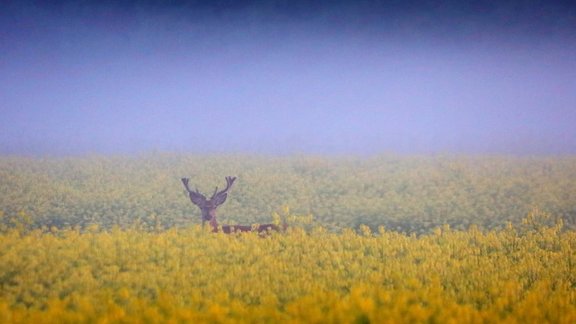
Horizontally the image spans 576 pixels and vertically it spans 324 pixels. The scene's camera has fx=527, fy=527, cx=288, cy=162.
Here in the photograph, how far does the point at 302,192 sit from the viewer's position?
74.0ft

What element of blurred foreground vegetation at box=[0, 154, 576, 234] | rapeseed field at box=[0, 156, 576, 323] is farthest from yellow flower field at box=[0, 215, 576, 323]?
blurred foreground vegetation at box=[0, 154, 576, 234]

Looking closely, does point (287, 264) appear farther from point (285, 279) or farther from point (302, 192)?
point (302, 192)

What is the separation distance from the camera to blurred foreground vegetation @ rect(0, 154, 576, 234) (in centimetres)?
1883

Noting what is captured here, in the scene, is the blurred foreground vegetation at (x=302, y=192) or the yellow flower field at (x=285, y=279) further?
the blurred foreground vegetation at (x=302, y=192)

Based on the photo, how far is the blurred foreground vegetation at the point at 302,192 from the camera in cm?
1883

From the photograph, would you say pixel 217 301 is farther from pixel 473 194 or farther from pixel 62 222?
pixel 473 194

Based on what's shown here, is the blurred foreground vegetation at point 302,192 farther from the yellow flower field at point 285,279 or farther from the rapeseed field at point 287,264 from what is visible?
the yellow flower field at point 285,279

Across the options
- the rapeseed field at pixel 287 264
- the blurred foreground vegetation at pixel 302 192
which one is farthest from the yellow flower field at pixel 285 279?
the blurred foreground vegetation at pixel 302 192

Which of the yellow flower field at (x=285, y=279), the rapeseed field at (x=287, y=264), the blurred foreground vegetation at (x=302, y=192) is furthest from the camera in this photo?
the blurred foreground vegetation at (x=302, y=192)

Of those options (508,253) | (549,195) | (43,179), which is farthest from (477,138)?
(508,253)

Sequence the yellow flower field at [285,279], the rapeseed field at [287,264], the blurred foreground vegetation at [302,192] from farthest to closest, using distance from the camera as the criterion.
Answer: the blurred foreground vegetation at [302,192] → the rapeseed field at [287,264] → the yellow flower field at [285,279]

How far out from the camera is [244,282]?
7.90m

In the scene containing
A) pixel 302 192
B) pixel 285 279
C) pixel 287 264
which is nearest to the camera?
pixel 285 279

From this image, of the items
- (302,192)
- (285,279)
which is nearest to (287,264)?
(285,279)
